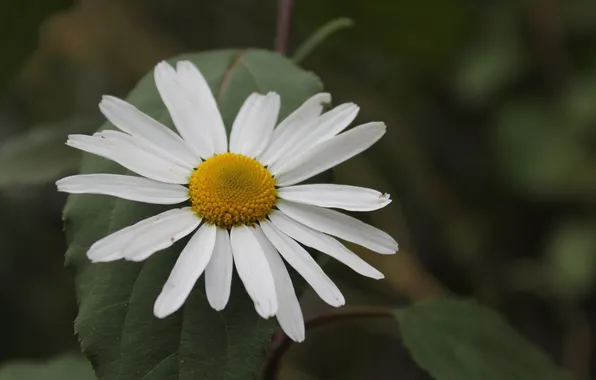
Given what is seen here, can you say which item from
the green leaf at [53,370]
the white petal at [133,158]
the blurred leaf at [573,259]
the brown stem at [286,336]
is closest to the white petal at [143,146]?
the white petal at [133,158]

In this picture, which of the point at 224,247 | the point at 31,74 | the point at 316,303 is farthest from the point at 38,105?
the point at 224,247

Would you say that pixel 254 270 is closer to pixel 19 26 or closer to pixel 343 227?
pixel 343 227

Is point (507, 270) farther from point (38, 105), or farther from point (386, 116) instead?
point (38, 105)

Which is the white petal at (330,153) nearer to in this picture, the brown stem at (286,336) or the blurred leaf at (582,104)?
the brown stem at (286,336)

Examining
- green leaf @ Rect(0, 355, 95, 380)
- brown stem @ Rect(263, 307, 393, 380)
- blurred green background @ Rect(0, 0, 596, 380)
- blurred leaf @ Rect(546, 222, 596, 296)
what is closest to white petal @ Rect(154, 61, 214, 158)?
brown stem @ Rect(263, 307, 393, 380)

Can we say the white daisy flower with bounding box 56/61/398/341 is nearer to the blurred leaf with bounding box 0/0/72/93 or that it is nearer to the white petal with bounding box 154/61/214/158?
the white petal with bounding box 154/61/214/158

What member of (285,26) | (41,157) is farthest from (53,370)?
(285,26)
